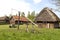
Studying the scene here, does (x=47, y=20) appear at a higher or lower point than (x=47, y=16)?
lower

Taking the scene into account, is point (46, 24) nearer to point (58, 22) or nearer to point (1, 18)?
point (58, 22)

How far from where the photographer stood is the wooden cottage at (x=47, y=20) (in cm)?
4915

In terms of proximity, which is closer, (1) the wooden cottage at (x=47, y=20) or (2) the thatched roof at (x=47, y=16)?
(1) the wooden cottage at (x=47, y=20)

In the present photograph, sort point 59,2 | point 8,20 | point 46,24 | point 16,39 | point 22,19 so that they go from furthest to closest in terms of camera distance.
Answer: point 8,20, point 22,19, point 46,24, point 59,2, point 16,39

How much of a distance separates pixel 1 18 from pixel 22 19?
62.0ft

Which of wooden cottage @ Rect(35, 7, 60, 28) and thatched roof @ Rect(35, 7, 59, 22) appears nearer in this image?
wooden cottage @ Rect(35, 7, 60, 28)

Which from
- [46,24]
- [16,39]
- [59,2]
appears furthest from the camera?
[46,24]

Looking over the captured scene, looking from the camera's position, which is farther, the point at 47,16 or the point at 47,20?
the point at 47,16

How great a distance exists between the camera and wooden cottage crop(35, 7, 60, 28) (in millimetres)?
49150

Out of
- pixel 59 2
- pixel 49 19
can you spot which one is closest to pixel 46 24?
pixel 49 19

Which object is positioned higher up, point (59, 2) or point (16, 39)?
point (59, 2)

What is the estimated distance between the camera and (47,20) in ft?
166

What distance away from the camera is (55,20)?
4966cm

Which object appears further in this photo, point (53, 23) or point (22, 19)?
point (22, 19)
